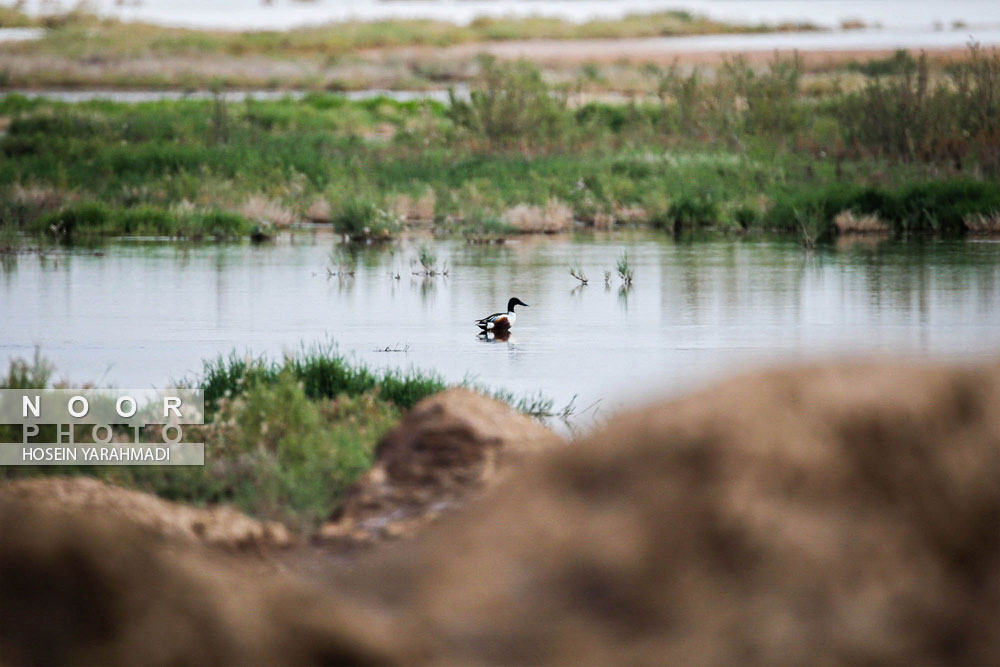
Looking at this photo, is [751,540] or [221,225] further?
[221,225]

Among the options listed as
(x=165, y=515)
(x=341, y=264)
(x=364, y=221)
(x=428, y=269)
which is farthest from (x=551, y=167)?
(x=165, y=515)

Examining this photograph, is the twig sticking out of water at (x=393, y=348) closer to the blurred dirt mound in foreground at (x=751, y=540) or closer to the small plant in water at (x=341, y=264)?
the small plant in water at (x=341, y=264)

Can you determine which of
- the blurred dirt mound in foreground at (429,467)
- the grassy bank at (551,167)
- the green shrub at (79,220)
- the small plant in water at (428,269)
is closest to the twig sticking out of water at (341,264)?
the small plant in water at (428,269)

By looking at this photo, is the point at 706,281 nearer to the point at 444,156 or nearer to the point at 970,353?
the point at 970,353

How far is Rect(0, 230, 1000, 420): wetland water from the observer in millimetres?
13172

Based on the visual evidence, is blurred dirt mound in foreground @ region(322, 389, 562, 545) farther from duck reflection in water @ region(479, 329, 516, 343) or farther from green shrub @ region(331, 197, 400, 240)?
green shrub @ region(331, 197, 400, 240)

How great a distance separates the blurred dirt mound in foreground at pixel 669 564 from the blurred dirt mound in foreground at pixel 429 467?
202 cm

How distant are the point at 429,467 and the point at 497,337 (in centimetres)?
1015

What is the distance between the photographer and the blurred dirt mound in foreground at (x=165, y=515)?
4.08 m

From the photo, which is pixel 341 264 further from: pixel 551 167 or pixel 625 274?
pixel 551 167

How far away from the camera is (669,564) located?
6.55ft

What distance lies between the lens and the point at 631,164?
35.3 meters

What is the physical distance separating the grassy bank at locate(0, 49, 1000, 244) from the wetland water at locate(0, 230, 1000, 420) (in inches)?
112

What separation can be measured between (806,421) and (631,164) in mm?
33624
